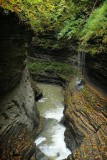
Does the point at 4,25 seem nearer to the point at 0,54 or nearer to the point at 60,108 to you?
the point at 0,54

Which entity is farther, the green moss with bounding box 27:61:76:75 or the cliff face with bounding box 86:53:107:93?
the green moss with bounding box 27:61:76:75

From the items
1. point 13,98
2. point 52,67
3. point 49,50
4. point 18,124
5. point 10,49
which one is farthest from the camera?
point 49,50

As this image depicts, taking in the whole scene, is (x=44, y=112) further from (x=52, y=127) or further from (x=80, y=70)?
(x=80, y=70)

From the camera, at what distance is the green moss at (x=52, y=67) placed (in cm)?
2059

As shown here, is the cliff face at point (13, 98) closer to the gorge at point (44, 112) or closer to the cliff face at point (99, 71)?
the gorge at point (44, 112)

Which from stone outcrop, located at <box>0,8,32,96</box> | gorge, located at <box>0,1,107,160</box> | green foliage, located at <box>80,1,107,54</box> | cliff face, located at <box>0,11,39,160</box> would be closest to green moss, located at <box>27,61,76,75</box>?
gorge, located at <box>0,1,107,160</box>

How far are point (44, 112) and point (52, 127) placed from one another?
2.15m

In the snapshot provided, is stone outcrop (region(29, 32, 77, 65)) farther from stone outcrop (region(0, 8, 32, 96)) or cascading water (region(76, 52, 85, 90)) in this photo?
stone outcrop (region(0, 8, 32, 96))

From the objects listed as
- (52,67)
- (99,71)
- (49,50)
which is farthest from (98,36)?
(49,50)

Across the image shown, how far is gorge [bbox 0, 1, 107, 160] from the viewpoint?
31.3 ft

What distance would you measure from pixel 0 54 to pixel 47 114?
22.6 ft

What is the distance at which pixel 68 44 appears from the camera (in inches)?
872

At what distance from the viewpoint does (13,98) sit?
37.5 feet

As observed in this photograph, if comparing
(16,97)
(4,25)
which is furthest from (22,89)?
(4,25)
